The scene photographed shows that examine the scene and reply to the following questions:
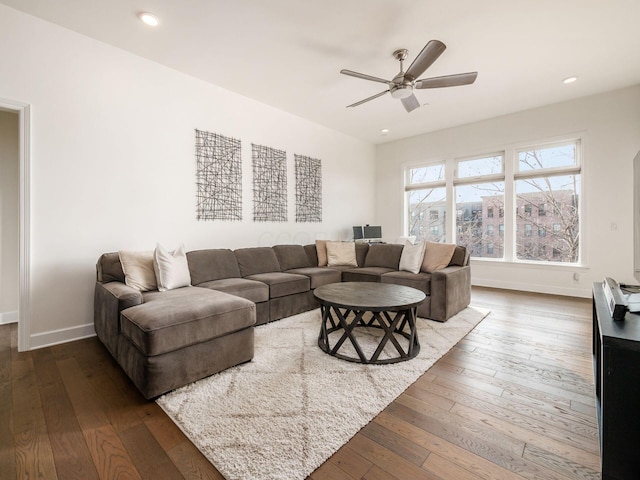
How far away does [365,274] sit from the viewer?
388 cm

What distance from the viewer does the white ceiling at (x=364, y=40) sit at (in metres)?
2.41

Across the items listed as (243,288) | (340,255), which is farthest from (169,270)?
(340,255)

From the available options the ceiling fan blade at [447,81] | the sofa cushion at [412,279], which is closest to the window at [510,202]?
the sofa cushion at [412,279]

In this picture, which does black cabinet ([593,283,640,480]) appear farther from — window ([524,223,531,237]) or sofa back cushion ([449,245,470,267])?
window ([524,223,531,237])

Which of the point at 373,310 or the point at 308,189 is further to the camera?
the point at 308,189

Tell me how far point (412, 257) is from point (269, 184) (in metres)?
2.35

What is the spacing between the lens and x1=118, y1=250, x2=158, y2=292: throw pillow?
2584 mm

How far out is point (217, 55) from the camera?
10.1 feet

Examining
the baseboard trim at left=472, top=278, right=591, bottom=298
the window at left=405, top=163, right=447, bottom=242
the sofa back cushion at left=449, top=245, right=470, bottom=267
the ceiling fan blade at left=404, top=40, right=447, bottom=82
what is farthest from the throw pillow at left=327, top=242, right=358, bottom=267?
the baseboard trim at left=472, top=278, right=591, bottom=298

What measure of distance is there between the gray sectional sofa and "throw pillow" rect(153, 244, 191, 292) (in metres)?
0.10

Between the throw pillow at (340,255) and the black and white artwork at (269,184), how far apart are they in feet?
3.01

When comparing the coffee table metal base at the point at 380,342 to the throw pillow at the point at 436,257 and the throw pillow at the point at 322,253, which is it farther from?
the throw pillow at the point at 322,253

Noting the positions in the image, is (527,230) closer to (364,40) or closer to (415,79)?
(415,79)

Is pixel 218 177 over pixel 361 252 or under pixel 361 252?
over
